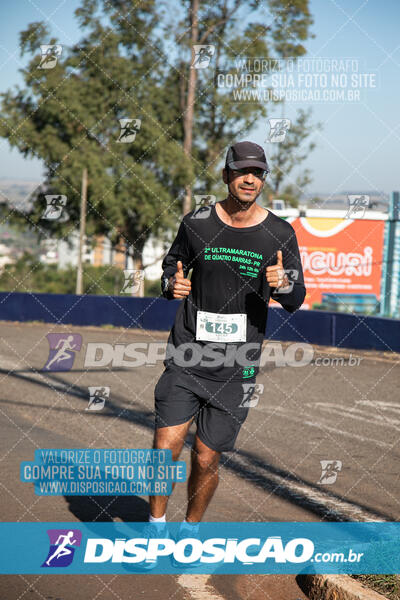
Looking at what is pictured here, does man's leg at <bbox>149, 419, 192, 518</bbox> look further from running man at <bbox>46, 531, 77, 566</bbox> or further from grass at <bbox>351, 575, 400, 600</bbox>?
grass at <bbox>351, 575, 400, 600</bbox>

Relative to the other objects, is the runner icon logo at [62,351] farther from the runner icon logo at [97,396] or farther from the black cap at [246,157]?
the black cap at [246,157]

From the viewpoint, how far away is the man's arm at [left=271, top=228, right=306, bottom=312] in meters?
4.38

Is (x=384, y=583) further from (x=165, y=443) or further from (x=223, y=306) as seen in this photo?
(x=223, y=306)

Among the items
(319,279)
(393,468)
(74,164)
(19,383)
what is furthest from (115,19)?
(393,468)

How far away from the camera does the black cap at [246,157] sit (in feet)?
14.0

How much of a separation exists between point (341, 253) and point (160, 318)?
7.21 m

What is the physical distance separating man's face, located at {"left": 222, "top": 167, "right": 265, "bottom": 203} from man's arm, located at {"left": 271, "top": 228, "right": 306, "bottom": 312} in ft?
1.04

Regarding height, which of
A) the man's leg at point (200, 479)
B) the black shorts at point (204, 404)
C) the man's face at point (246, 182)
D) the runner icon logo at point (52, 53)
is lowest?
the man's leg at point (200, 479)

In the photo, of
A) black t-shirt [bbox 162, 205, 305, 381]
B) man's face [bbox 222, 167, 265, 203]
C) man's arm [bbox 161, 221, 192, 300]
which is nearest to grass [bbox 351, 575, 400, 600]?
black t-shirt [bbox 162, 205, 305, 381]

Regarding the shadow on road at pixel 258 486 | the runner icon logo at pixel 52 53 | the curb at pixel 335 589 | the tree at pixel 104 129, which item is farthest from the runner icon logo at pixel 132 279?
the tree at pixel 104 129

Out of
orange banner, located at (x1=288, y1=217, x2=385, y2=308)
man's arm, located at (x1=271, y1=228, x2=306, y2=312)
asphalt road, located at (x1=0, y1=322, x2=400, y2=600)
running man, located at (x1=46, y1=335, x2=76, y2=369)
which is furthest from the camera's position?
orange banner, located at (x1=288, y1=217, x2=385, y2=308)

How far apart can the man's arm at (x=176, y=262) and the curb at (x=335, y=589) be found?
1.65m

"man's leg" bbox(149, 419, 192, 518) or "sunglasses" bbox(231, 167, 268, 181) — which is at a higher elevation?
"sunglasses" bbox(231, 167, 268, 181)

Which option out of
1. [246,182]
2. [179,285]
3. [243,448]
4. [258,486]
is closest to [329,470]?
[258,486]
